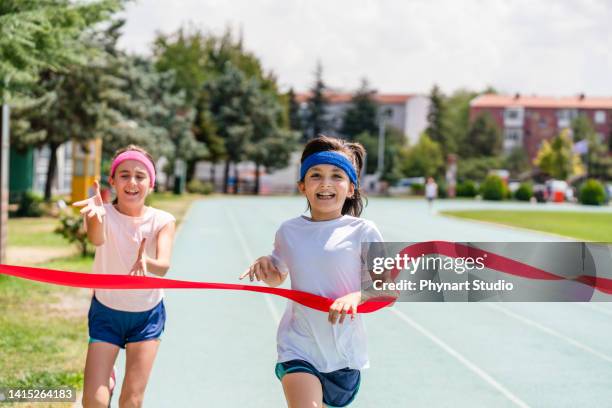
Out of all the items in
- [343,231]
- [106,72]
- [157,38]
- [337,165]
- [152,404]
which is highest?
[157,38]

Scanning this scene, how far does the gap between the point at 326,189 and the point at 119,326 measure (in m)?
1.32

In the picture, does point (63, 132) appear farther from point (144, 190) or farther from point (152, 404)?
point (144, 190)

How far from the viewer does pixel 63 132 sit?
1067 inches

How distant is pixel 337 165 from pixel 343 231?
1.00 feet

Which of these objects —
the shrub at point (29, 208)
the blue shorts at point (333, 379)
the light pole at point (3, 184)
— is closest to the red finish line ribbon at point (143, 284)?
the blue shorts at point (333, 379)

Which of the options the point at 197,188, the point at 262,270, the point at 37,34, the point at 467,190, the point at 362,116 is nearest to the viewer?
the point at 262,270

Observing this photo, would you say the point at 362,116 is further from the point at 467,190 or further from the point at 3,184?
the point at 3,184

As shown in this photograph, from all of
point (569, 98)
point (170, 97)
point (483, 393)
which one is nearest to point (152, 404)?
point (483, 393)

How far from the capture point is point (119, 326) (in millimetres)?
4148

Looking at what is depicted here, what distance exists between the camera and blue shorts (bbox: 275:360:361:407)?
3586 mm

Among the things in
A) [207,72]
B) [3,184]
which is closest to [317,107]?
[207,72]

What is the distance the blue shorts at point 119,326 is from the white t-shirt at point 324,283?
0.83 meters

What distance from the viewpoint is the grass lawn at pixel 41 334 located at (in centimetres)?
655

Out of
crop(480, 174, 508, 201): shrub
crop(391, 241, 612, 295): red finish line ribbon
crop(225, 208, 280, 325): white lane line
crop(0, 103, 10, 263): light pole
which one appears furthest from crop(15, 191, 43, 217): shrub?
crop(480, 174, 508, 201): shrub
